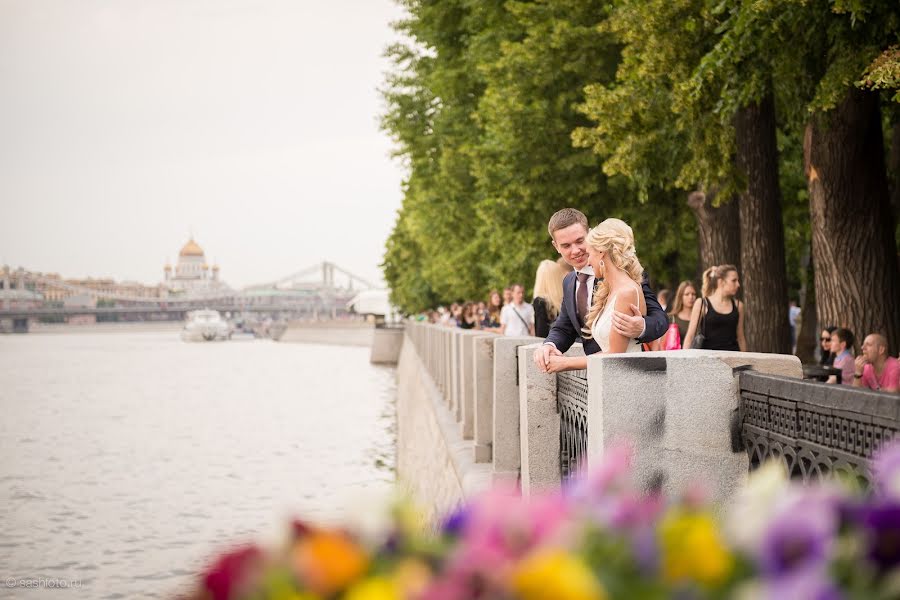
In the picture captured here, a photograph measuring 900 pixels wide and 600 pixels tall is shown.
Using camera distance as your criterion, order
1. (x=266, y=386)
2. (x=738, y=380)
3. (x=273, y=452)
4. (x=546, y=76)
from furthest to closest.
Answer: (x=266, y=386)
(x=273, y=452)
(x=546, y=76)
(x=738, y=380)

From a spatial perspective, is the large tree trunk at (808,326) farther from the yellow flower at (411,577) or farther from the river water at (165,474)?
the yellow flower at (411,577)

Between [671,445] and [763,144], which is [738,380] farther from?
[763,144]

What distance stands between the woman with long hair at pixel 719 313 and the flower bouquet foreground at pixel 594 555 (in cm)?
904

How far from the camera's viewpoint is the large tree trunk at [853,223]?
12.8 meters

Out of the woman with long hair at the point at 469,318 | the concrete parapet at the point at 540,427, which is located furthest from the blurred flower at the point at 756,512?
the woman with long hair at the point at 469,318

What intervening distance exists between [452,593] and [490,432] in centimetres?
828

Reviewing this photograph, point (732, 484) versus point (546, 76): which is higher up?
point (546, 76)

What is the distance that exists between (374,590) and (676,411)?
347 centimetres

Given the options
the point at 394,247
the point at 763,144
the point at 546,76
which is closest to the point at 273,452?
the point at 546,76

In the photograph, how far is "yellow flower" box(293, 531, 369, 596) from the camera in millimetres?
1153

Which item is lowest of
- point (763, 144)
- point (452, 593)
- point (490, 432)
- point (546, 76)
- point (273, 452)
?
point (273, 452)

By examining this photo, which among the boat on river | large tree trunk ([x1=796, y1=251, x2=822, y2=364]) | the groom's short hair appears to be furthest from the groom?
the boat on river

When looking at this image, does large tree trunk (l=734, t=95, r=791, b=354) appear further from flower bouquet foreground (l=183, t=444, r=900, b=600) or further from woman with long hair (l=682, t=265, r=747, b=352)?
flower bouquet foreground (l=183, t=444, r=900, b=600)

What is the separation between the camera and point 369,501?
135 centimetres
